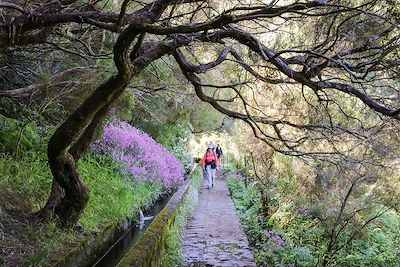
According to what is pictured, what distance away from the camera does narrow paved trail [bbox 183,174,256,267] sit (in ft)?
27.1

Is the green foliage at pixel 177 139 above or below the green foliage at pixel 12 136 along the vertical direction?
above

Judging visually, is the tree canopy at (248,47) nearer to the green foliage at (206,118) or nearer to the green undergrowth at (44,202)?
the green undergrowth at (44,202)

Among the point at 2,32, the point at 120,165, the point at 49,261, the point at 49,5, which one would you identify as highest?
the point at 49,5

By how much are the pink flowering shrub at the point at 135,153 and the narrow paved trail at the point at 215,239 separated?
213 centimetres

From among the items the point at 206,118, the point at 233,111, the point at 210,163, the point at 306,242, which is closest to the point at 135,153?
the point at 210,163

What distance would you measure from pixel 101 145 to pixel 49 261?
24.0ft

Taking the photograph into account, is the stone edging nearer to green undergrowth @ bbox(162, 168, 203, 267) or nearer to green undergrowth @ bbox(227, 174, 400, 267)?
green undergrowth @ bbox(162, 168, 203, 267)

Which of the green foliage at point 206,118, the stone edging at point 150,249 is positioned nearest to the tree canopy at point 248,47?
the stone edging at point 150,249

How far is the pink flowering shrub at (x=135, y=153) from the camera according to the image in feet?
46.4

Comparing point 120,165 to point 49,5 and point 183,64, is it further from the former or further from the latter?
point 49,5

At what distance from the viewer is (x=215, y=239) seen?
986 cm

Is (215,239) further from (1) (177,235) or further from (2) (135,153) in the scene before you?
(2) (135,153)

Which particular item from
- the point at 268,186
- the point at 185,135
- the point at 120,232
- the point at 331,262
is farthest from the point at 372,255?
the point at 185,135

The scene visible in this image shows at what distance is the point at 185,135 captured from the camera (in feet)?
89.7
